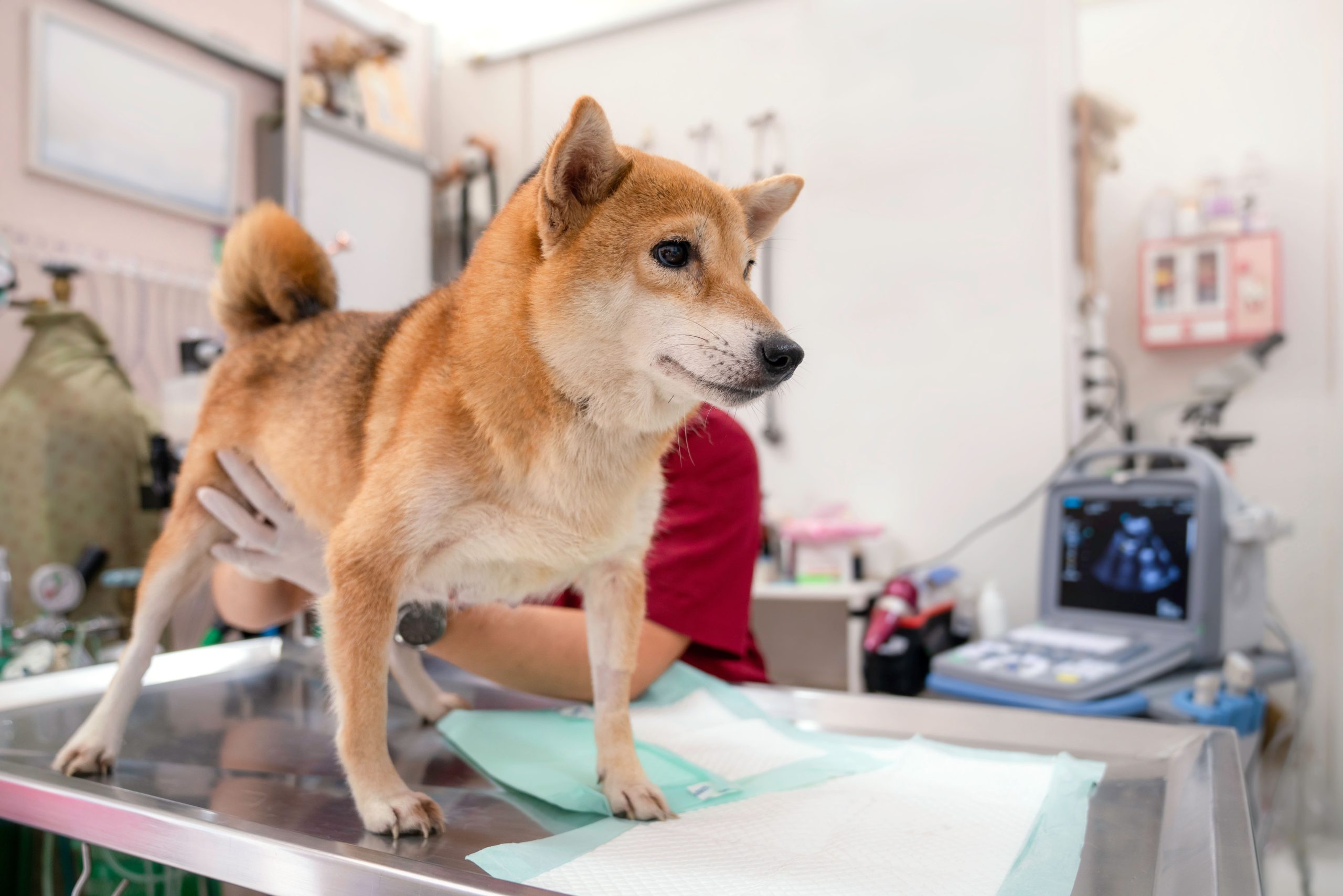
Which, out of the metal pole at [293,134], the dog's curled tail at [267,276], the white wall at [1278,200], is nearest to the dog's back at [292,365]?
the dog's curled tail at [267,276]

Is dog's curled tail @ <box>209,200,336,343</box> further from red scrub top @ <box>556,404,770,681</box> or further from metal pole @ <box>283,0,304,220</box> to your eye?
metal pole @ <box>283,0,304,220</box>

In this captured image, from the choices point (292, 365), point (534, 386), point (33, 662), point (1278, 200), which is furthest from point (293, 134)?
point (1278, 200)

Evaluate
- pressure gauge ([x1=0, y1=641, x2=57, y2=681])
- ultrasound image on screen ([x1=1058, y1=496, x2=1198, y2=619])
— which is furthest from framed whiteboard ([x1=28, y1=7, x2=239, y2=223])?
ultrasound image on screen ([x1=1058, y1=496, x2=1198, y2=619])

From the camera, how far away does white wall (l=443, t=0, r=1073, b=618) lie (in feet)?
8.43

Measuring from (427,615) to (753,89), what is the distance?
269 centimetres

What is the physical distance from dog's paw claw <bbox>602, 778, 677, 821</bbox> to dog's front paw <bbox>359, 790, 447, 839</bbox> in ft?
0.48

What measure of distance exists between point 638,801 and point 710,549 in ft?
1.77

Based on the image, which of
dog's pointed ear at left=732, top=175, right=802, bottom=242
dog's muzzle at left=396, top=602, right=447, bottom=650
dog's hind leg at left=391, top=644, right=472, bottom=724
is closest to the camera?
dog's pointed ear at left=732, top=175, right=802, bottom=242

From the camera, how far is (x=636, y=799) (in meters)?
0.73

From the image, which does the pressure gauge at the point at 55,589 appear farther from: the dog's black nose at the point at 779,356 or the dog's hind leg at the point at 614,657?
the dog's black nose at the point at 779,356

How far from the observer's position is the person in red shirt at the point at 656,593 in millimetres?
981

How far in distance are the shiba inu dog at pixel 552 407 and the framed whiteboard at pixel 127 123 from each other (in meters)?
2.27

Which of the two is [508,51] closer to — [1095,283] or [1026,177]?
[1026,177]

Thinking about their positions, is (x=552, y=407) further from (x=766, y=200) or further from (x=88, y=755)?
(x=88, y=755)
